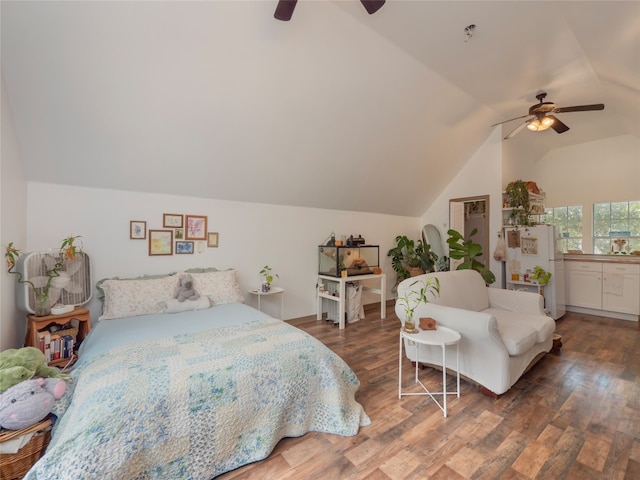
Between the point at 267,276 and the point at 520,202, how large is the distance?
4.46 meters

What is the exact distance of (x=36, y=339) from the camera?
2322mm

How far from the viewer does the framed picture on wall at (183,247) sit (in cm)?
343

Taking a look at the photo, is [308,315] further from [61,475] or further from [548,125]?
[548,125]

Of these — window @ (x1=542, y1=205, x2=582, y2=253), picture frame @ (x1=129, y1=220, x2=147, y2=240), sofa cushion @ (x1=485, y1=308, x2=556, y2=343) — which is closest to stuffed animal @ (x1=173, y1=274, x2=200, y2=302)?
picture frame @ (x1=129, y1=220, x2=147, y2=240)

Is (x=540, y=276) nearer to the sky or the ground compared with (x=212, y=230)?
nearer to the ground

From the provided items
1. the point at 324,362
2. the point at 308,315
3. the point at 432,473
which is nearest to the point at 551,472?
the point at 432,473

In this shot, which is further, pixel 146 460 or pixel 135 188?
pixel 135 188

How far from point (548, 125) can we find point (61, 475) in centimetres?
535

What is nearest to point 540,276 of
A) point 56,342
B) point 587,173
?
point 587,173

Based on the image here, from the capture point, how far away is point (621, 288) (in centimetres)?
442

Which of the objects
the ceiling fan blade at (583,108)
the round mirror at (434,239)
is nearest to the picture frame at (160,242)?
the round mirror at (434,239)

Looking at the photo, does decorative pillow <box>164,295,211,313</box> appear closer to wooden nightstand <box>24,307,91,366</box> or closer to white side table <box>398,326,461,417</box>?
wooden nightstand <box>24,307,91,366</box>

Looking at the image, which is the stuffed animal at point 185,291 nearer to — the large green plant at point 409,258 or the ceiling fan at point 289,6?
the ceiling fan at point 289,6

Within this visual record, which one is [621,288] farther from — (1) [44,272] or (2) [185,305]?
(1) [44,272]
